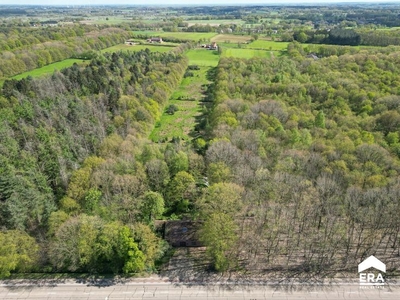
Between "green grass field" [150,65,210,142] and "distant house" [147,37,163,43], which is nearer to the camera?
"green grass field" [150,65,210,142]

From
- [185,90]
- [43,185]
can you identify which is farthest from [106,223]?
[185,90]

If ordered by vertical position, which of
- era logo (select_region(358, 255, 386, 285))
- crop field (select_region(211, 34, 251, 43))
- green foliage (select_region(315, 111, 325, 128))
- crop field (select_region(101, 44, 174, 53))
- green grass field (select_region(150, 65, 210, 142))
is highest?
green foliage (select_region(315, 111, 325, 128))

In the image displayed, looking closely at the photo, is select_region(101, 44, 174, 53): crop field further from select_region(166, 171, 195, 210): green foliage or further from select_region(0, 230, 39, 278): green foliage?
select_region(0, 230, 39, 278): green foliage

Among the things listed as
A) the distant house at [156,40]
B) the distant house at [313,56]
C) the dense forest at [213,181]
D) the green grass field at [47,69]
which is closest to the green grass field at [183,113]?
the dense forest at [213,181]

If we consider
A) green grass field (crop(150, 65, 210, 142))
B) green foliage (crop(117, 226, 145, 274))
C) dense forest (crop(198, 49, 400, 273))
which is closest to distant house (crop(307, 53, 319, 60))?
green grass field (crop(150, 65, 210, 142))

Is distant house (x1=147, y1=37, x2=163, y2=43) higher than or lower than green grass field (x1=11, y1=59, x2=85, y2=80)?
higher

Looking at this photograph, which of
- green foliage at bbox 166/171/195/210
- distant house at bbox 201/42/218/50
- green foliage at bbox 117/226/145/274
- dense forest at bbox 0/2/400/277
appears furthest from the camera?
distant house at bbox 201/42/218/50
